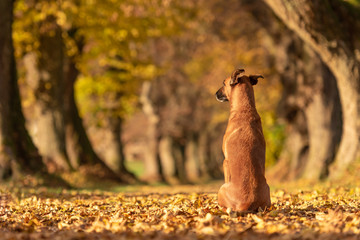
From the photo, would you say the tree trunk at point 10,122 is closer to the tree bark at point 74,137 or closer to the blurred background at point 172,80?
the blurred background at point 172,80

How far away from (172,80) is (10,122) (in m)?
20.7

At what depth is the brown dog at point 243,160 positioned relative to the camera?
6.70 m

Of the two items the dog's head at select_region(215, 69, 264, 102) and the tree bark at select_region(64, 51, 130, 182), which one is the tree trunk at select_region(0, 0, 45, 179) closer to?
the tree bark at select_region(64, 51, 130, 182)

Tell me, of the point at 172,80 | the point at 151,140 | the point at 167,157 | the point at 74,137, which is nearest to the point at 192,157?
the point at 167,157

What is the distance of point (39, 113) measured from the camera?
17.5m

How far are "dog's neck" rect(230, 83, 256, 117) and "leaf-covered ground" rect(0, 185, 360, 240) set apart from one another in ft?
4.38

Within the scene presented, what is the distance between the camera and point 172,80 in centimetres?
3322

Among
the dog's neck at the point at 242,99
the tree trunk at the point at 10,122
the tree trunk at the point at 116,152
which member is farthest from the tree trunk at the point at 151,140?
the dog's neck at the point at 242,99

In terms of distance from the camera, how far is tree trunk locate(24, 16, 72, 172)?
681 inches

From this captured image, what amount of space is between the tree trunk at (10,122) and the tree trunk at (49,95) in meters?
3.62

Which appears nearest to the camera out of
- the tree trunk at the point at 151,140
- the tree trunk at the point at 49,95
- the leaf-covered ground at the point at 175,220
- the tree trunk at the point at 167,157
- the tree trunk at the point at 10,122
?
the leaf-covered ground at the point at 175,220

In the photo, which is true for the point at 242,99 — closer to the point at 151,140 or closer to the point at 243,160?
the point at 243,160

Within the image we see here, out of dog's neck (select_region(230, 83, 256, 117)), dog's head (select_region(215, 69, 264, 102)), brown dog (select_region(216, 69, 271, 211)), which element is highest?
dog's head (select_region(215, 69, 264, 102))

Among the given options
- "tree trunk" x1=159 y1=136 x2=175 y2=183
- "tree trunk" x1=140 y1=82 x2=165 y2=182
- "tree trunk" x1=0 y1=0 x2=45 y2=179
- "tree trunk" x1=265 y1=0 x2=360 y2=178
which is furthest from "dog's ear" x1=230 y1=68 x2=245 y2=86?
"tree trunk" x1=159 y1=136 x2=175 y2=183
